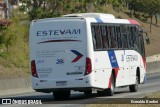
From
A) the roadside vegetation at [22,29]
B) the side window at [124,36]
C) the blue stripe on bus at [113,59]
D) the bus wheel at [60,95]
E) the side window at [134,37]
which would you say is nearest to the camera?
the bus wheel at [60,95]

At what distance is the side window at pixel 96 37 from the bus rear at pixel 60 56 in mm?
693

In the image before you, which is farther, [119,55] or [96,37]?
[119,55]

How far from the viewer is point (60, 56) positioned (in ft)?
77.4

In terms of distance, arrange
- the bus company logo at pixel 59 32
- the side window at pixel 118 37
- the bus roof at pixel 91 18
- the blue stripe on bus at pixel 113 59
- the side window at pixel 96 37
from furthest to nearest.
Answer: the side window at pixel 118 37 → the blue stripe on bus at pixel 113 59 → the side window at pixel 96 37 → the bus roof at pixel 91 18 → the bus company logo at pixel 59 32

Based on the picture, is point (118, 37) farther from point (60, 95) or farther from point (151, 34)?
point (151, 34)

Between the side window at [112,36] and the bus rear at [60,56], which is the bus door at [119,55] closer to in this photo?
the side window at [112,36]

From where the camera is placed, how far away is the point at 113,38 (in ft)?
86.2

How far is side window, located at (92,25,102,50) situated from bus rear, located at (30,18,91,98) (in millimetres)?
693

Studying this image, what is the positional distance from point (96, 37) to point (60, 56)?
1.74 metres

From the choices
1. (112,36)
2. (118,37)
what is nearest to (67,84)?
(112,36)

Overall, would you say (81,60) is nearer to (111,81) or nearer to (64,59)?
(64,59)

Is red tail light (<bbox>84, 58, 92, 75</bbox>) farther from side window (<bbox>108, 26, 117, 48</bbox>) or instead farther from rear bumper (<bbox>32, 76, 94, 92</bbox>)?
side window (<bbox>108, 26, 117, 48</bbox>)

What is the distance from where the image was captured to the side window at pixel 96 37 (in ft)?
79.1

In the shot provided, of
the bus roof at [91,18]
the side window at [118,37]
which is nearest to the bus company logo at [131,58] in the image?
the side window at [118,37]
